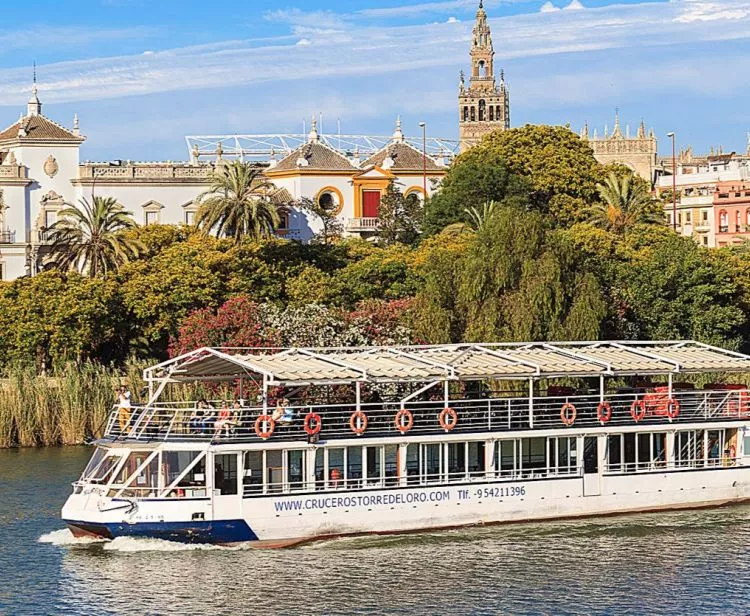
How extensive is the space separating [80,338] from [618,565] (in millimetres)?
34057

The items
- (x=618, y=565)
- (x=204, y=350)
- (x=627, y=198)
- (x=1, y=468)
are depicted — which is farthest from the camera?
(x=627, y=198)

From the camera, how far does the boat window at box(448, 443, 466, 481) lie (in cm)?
4428

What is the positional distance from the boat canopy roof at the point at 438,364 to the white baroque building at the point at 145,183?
49813mm

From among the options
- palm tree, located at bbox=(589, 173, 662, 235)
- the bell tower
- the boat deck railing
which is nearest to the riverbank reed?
the boat deck railing

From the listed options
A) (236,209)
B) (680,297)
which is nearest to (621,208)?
(680,297)

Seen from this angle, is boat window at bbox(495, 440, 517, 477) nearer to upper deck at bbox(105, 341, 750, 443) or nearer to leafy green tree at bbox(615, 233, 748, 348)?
upper deck at bbox(105, 341, 750, 443)

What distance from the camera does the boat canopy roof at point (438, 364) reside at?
42.8m

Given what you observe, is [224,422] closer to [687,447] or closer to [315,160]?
[687,447]

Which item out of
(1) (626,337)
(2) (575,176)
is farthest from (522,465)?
(2) (575,176)

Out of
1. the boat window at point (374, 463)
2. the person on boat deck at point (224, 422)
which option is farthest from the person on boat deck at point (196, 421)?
the boat window at point (374, 463)

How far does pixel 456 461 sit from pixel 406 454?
1.45 meters

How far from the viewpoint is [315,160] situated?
4109 inches

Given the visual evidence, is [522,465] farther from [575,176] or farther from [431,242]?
[575,176]

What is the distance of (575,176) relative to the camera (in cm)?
9319
